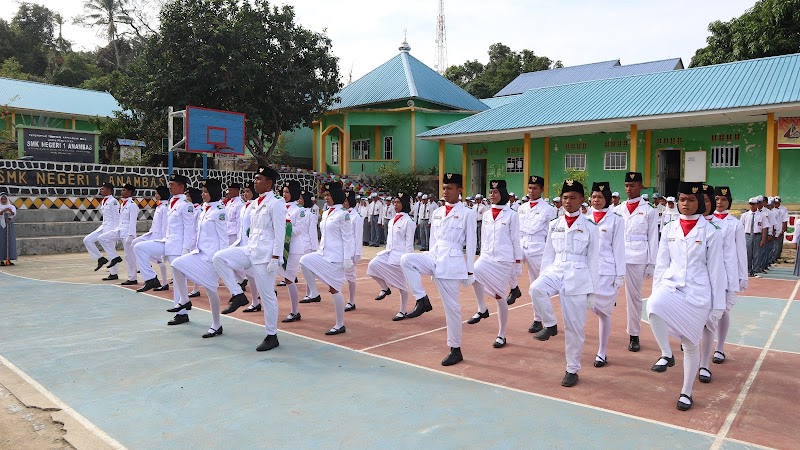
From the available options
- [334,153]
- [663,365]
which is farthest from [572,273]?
[334,153]

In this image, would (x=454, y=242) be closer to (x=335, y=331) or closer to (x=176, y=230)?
(x=335, y=331)

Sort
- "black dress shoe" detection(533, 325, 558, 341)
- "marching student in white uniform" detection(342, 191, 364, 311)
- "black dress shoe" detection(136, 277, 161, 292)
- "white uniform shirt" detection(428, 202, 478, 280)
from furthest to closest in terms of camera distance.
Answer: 1. "black dress shoe" detection(136, 277, 161, 292)
2. "marching student in white uniform" detection(342, 191, 364, 311)
3. "black dress shoe" detection(533, 325, 558, 341)
4. "white uniform shirt" detection(428, 202, 478, 280)

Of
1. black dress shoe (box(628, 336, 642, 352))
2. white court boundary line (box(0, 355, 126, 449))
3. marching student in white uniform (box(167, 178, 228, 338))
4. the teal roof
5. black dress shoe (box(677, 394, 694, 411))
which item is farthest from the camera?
the teal roof

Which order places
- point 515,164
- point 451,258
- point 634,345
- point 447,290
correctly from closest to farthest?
point 447,290 → point 451,258 → point 634,345 → point 515,164

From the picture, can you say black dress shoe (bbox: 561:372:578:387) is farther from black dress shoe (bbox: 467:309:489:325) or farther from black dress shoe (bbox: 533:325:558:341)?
black dress shoe (bbox: 467:309:489:325)

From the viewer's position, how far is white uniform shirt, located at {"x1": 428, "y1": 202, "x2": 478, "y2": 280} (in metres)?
6.08

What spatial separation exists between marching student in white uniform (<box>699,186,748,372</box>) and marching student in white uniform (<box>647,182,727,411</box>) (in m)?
0.17

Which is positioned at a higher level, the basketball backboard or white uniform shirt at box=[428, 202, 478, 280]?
the basketball backboard

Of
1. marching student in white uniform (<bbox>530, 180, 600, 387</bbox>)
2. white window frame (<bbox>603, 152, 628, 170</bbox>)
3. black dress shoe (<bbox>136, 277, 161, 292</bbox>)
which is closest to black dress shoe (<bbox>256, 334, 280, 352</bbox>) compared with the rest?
marching student in white uniform (<bbox>530, 180, 600, 387</bbox>)

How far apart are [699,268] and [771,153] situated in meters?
15.2

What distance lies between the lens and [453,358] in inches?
229

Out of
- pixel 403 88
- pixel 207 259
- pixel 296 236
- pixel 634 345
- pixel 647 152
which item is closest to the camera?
pixel 634 345

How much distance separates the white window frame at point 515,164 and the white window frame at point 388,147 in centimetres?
651

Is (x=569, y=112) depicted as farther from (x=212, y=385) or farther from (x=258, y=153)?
(x=212, y=385)
